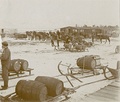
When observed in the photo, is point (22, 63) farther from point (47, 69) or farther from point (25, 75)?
point (47, 69)

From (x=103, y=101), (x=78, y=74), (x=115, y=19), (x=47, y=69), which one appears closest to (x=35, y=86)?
(x=103, y=101)

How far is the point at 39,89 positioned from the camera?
4.30 m

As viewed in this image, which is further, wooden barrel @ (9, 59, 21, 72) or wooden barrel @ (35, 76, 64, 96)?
wooden barrel @ (9, 59, 21, 72)

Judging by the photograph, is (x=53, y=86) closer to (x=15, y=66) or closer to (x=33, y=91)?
(x=33, y=91)

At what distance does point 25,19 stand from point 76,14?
167cm

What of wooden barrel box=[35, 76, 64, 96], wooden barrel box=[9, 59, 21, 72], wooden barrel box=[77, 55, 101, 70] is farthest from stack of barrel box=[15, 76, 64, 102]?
wooden barrel box=[77, 55, 101, 70]

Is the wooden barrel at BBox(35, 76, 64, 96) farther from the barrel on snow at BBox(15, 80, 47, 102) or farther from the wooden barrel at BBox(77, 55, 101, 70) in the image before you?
the wooden barrel at BBox(77, 55, 101, 70)

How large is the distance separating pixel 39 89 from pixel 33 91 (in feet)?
0.40

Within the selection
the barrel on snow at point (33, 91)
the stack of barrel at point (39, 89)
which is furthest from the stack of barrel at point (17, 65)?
the barrel on snow at point (33, 91)

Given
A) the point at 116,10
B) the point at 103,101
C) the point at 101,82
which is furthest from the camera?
the point at 101,82

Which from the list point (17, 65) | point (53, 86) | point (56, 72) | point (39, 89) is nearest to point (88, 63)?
point (56, 72)

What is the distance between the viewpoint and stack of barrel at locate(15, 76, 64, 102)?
4.32 m

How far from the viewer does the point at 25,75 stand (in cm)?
707

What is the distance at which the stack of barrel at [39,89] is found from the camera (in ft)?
14.2
